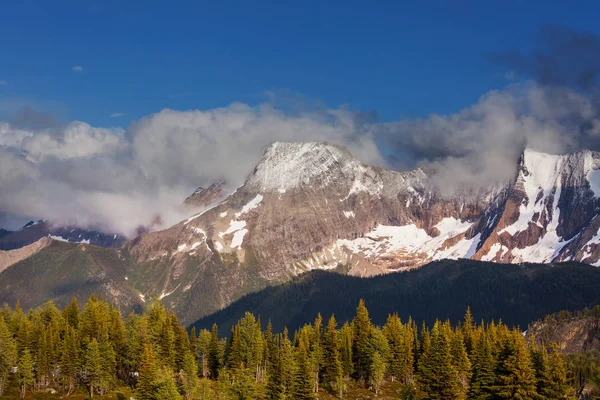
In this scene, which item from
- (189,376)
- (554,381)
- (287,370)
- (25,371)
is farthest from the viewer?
(189,376)

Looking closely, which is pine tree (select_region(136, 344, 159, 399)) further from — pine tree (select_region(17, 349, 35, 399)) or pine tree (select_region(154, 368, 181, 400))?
pine tree (select_region(17, 349, 35, 399))

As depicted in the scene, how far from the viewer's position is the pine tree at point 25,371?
7116 inches

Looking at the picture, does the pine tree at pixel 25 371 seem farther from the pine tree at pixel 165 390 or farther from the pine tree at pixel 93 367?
the pine tree at pixel 165 390

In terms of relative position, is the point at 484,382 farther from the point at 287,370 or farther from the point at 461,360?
the point at 461,360

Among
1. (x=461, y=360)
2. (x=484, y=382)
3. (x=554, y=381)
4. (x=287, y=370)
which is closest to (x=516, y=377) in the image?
(x=554, y=381)

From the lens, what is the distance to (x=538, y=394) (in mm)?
109188

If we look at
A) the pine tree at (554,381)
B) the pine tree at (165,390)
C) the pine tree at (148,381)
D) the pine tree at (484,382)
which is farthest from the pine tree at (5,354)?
the pine tree at (554,381)

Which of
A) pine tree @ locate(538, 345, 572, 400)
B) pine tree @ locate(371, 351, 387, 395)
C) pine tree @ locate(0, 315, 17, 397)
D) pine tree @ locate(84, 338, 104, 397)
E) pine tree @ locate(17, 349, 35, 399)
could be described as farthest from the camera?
pine tree @ locate(371, 351, 387, 395)

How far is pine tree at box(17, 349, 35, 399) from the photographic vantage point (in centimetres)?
18075

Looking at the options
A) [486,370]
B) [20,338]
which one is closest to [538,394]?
[486,370]

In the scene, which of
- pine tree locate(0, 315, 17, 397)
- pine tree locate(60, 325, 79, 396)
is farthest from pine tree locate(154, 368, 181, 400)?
pine tree locate(0, 315, 17, 397)

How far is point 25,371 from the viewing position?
180m

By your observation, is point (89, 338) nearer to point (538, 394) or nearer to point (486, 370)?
point (486, 370)

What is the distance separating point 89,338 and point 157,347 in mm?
16059
